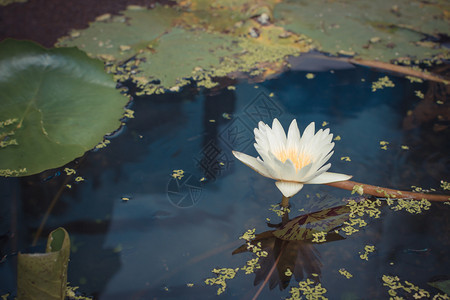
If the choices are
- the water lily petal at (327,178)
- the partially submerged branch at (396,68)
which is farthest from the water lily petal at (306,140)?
the partially submerged branch at (396,68)

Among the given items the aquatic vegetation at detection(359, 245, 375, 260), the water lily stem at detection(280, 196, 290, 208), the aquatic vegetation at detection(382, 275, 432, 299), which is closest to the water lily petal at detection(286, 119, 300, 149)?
the water lily stem at detection(280, 196, 290, 208)

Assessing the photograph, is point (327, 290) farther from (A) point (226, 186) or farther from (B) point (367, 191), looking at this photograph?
(A) point (226, 186)

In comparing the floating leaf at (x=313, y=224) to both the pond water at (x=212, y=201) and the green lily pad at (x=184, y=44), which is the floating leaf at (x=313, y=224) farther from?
the green lily pad at (x=184, y=44)

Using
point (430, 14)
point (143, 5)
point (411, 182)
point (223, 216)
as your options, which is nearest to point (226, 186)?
point (223, 216)

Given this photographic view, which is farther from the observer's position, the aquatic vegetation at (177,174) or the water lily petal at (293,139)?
the aquatic vegetation at (177,174)

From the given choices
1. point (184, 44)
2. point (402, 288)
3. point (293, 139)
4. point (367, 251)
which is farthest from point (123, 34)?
point (402, 288)
